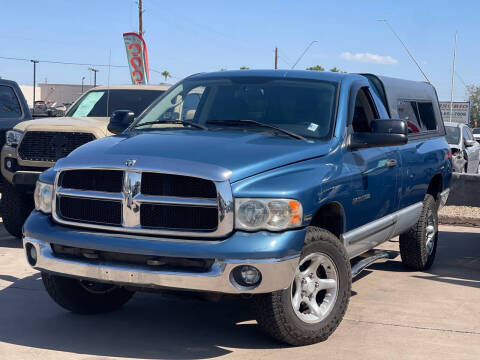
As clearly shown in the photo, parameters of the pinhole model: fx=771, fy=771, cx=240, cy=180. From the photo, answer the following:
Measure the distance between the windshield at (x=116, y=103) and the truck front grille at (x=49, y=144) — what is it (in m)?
1.46

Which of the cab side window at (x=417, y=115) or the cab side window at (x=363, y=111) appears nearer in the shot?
the cab side window at (x=363, y=111)

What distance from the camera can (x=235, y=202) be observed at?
4645mm

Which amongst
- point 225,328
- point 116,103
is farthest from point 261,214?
point 116,103

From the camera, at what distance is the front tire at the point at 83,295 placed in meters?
5.65

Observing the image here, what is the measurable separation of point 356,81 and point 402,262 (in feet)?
8.26

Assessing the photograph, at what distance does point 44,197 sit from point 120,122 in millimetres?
1444

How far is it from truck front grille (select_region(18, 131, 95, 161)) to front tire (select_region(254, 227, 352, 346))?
4.42m

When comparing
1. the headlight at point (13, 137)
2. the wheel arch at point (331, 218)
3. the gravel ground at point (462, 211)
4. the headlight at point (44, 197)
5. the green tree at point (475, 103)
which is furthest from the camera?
the green tree at point (475, 103)

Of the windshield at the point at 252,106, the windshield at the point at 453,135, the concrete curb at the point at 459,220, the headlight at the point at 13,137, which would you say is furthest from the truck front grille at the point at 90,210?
the windshield at the point at 453,135

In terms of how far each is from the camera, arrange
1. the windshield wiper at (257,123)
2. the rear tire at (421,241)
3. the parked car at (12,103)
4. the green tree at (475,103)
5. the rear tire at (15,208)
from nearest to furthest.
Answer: the windshield wiper at (257,123)
the rear tire at (421,241)
the rear tire at (15,208)
the parked car at (12,103)
the green tree at (475,103)

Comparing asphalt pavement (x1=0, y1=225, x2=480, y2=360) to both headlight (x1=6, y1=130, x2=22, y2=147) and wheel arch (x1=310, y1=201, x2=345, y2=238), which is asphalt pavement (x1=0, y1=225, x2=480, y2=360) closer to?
wheel arch (x1=310, y1=201, x2=345, y2=238)

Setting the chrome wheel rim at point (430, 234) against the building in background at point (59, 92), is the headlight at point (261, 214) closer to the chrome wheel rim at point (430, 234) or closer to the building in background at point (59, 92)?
the chrome wheel rim at point (430, 234)

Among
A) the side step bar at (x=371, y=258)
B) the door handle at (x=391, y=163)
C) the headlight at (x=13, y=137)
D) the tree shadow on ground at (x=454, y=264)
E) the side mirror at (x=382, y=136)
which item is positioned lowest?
the tree shadow on ground at (x=454, y=264)

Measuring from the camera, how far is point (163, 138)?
539 centimetres
